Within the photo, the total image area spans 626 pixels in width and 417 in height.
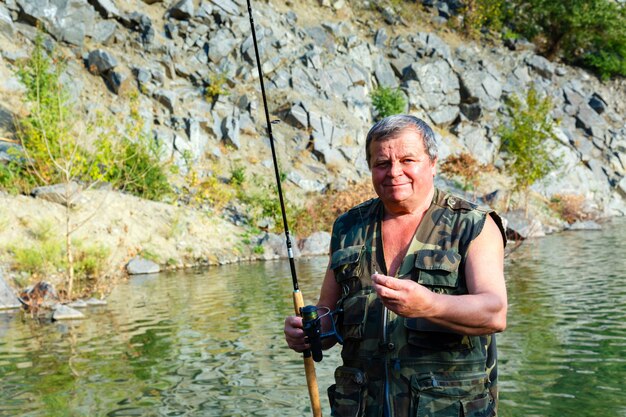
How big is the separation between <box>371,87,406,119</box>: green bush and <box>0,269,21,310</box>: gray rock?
24199 millimetres

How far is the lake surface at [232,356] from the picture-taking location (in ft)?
21.5

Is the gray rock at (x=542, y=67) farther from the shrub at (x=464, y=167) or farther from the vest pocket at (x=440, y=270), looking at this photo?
the vest pocket at (x=440, y=270)

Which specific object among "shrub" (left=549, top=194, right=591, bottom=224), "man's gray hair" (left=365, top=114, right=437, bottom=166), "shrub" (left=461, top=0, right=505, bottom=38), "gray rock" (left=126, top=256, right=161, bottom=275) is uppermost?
"shrub" (left=461, top=0, right=505, bottom=38)

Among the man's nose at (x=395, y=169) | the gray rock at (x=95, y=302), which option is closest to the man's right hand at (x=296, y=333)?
the man's nose at (x=395, y=169)

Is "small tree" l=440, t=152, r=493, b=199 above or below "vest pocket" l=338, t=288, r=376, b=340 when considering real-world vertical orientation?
above

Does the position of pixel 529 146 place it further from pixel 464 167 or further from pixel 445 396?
pixel 445 396

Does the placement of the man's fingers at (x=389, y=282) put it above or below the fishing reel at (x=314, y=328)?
above

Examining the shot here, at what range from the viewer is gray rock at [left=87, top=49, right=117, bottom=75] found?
2916 cm

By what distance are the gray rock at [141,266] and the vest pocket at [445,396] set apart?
16.2 metres

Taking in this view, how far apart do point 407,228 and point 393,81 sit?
3457cm

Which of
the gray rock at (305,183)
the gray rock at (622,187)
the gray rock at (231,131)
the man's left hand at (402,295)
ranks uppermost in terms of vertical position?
the gray rock at (231,131)

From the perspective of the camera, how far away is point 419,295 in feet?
8.30

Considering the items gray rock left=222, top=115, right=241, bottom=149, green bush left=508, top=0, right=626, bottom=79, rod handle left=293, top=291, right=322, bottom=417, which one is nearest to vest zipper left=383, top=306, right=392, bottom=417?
rod handle left=293, top=291, right=322, bottom=417

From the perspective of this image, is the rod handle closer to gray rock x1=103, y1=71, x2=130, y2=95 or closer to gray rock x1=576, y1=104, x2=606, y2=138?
gray rock x1=103, y1=71, x2=130, y2=95
